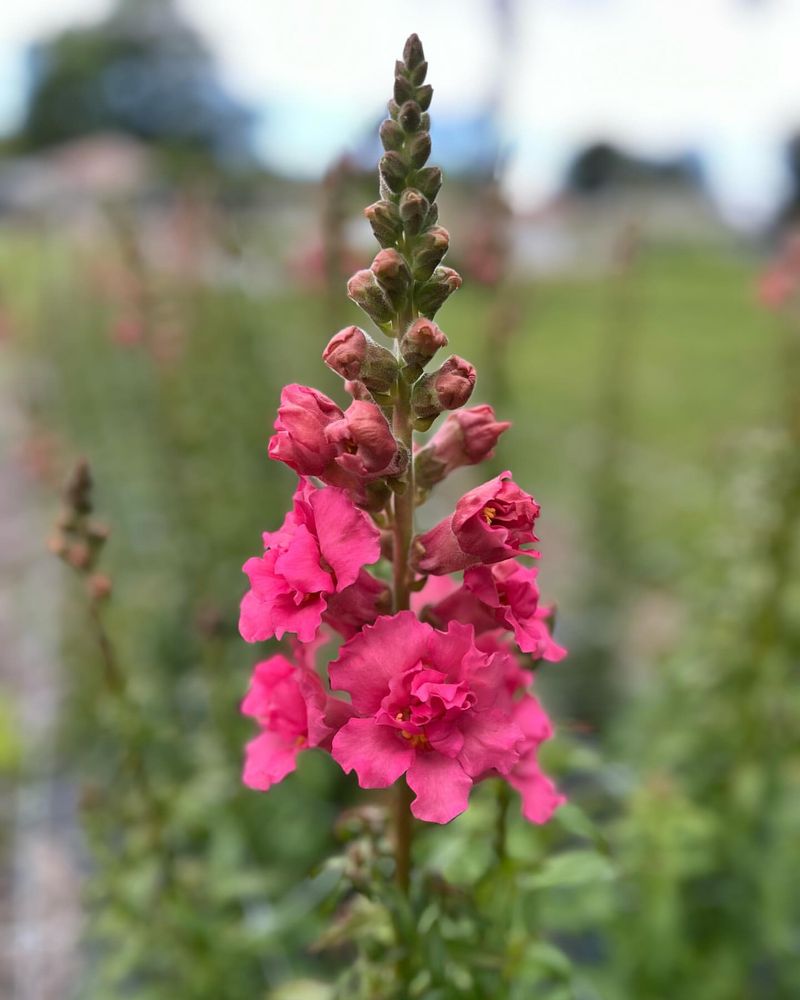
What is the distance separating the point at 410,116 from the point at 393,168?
0.06 metres

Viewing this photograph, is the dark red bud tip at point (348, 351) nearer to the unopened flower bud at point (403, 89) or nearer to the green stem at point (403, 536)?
the green stem at point (403, 536)

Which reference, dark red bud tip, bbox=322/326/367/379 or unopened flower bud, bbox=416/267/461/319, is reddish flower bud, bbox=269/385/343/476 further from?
unopened flower bud, bbox=416/267/461/319

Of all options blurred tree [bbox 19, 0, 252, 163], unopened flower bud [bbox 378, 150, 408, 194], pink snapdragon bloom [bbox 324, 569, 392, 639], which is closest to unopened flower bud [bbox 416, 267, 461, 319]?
unopened flower bud [bbox 378, 150, 408, 194]

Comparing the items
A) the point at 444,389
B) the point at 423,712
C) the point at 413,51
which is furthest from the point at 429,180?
the point at 423,712

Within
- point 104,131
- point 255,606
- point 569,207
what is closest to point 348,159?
point 255,606

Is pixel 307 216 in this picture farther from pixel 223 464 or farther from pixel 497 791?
pixel 497 791

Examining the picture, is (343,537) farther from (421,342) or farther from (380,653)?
(421,342)

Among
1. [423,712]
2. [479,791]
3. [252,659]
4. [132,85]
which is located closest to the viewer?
[423,712]

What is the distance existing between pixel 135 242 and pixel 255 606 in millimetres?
2625

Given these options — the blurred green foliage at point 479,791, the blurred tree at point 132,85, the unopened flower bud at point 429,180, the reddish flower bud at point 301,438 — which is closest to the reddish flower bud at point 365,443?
the reddish flower bud at point 301,438

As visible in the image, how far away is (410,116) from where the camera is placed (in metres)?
1.06

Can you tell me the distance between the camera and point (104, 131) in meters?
17.7

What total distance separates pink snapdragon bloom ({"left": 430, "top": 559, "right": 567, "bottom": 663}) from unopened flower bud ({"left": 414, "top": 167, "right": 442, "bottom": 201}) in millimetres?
447

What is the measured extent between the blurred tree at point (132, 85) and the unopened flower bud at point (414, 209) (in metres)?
17.4
